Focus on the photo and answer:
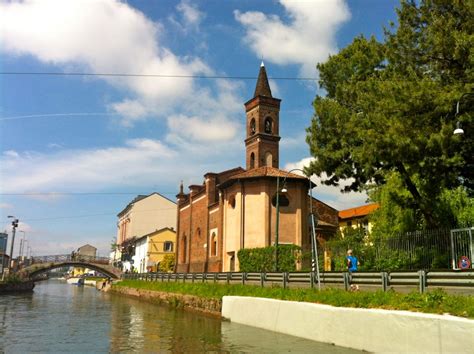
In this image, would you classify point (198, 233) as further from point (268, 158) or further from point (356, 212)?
point (356, 212)

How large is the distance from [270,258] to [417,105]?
20.5 m

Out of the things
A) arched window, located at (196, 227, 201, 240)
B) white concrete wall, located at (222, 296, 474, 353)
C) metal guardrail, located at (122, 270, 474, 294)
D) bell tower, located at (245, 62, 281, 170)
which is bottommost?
white concrete wall, located at (222, 296, 474, 353)

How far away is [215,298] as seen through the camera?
75.9 ft

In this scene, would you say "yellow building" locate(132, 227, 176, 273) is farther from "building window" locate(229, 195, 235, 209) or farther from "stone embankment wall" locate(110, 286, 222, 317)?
"building window" locate(229, 195, 235, 209)

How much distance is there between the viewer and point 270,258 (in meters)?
34.4

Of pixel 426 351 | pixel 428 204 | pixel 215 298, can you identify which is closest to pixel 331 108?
pixel 428 204

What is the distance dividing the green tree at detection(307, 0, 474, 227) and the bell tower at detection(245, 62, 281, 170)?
25168mm

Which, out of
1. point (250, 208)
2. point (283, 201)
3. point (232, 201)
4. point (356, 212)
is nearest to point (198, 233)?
point (232, 201)

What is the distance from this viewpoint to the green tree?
16.2m

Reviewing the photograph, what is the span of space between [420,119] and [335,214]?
105ft

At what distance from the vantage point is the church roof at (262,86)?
50.5 metres

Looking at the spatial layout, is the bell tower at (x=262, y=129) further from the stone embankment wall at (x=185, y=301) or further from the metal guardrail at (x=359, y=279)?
the metal guardrail at (x=359, y=279)

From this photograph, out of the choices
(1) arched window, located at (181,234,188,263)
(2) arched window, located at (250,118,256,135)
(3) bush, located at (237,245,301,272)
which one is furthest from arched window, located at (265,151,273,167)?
(1) arched window, located at (181,234,188,263)

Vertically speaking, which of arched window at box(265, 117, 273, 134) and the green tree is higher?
arched window at box(265, 117, 273, 134)
